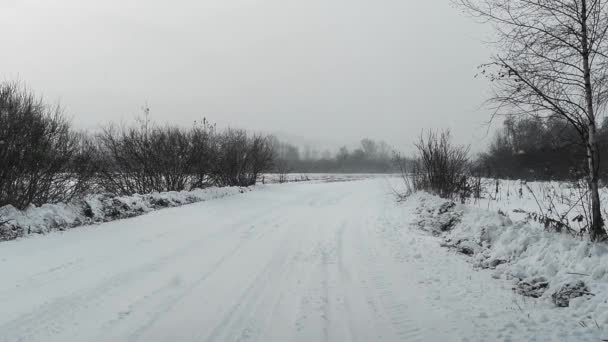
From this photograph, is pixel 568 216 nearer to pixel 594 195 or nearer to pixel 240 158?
pixel 594 195

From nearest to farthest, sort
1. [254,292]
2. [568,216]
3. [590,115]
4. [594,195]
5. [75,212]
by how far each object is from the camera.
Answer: [254,292] → [594,195] → [590,115] → [75,212] → [568,216]

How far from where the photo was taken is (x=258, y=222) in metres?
11.0

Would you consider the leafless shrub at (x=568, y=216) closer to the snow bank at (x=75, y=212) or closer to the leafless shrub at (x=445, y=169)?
the leafless shrub at (x=445, y=169)

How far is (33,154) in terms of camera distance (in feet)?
31.7

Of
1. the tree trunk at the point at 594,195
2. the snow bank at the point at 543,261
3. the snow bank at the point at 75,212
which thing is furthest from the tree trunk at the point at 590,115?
the snow bank at the point at 75,212

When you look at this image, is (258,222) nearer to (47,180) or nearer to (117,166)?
(47,180)

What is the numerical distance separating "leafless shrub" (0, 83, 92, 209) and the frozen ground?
8.25ft

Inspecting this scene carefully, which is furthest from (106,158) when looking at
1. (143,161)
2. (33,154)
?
(33,154)

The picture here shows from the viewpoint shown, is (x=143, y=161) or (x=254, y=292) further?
(x=143, y=161)

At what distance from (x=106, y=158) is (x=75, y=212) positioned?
9232 millimetres

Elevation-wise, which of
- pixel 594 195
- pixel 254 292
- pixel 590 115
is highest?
pixel 590 115

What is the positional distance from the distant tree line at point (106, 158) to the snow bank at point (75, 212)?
125 cm

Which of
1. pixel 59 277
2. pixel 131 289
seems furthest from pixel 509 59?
pixel 59 277

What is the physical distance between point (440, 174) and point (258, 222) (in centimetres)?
786
